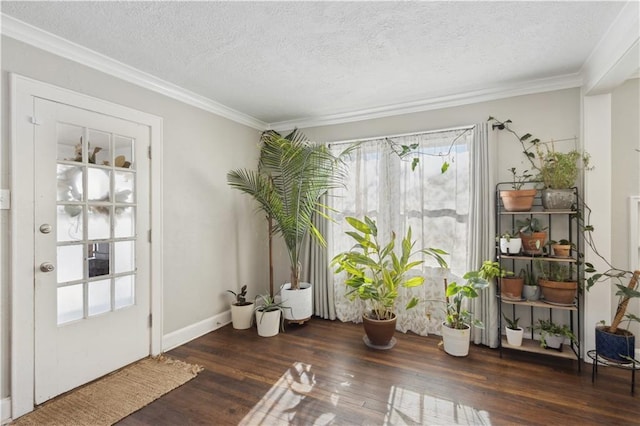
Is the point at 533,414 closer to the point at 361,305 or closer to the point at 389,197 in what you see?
the point at 361,305

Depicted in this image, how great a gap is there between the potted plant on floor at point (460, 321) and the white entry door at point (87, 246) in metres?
2.79

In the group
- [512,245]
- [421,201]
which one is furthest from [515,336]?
[421,201]

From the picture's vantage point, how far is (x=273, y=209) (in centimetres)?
345

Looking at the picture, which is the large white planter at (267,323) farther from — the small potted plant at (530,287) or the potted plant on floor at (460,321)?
the small potted plant at (530,287)

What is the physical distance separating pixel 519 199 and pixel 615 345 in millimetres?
1286

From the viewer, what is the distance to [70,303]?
2.27 m

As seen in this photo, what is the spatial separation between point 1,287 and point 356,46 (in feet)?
9.51

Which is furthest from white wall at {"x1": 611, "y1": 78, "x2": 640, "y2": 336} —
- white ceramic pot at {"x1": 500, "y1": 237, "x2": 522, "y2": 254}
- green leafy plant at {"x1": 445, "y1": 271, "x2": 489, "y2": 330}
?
green leafy plant at {"x1": 445, "y1": 271, "x2": 489, "y2": 330}

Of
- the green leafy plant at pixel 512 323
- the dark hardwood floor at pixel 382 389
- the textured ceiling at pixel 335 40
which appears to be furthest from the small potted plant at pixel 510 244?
the textured ceiling at pixel 335 40

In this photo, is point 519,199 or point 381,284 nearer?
point 519,199

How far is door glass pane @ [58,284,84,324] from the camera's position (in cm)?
222

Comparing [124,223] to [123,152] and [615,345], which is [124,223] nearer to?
[123,152]

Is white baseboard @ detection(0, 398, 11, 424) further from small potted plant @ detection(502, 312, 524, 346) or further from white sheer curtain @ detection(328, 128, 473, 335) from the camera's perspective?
small potted plant @ detection(502, 312, 524, 346)

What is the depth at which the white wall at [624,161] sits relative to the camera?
2.62 metres
